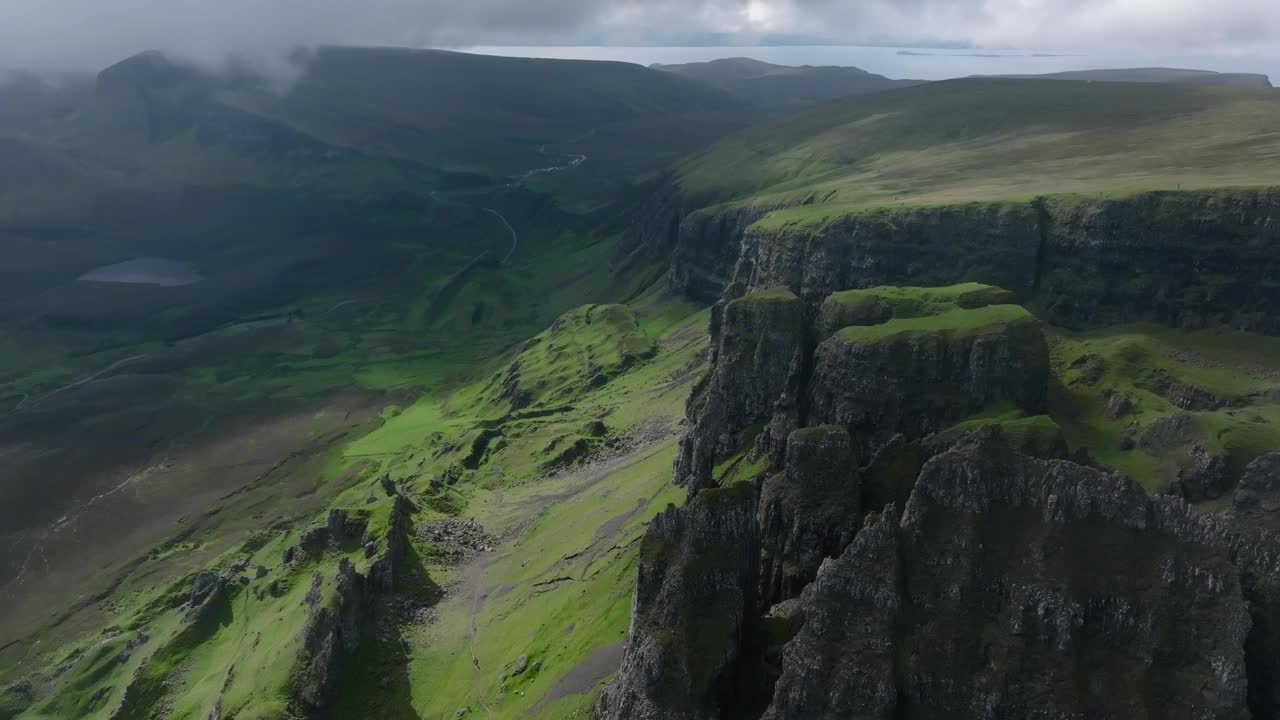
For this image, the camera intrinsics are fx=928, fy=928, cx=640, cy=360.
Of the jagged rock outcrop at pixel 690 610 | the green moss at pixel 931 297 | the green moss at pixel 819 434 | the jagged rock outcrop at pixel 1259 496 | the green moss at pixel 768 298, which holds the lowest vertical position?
the jagged rock outcrop at pixel 690 610

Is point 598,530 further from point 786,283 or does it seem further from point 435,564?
point 786,283

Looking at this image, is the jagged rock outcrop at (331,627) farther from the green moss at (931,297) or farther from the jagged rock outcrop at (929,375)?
the green moss at (931,297)

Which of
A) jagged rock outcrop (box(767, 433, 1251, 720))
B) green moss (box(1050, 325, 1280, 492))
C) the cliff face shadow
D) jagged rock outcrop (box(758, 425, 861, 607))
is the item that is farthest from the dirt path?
green moss (box(1050, 325, 1280, 492))

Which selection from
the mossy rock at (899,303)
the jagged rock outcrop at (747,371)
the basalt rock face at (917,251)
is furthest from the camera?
the basalt rock face at (917,251)

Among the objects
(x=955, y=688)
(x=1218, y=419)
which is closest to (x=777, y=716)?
(x=955, y=688)

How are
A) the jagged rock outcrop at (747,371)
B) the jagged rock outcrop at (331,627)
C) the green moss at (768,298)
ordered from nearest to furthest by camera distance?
the jagged rock outcrop at (331,627)
the jagged rock outcrop at (747,371)
the green moss at (768,298)

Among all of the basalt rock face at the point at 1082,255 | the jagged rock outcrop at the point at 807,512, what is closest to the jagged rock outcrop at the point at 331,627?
the jagged rock outcrop at the point at 807,512

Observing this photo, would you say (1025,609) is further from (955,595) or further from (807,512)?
(807,512)

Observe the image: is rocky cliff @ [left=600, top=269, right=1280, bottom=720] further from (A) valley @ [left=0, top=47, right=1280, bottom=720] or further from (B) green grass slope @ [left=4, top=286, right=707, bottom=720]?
(B) green grass slope @ [left=4, top=286, right=707, bottom=720]
